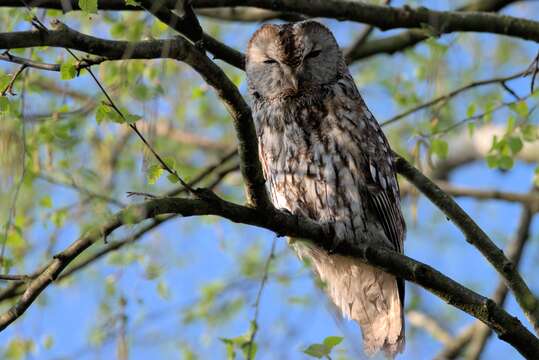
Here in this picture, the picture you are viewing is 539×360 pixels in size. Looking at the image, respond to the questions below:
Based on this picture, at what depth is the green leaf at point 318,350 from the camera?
271 centimetres

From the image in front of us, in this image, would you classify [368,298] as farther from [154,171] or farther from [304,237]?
[154,171]

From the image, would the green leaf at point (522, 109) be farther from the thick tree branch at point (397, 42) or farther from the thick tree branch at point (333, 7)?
the thick tree branch at point (397, 42)

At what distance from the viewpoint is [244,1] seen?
340 cm

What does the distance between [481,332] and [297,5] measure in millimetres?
2320

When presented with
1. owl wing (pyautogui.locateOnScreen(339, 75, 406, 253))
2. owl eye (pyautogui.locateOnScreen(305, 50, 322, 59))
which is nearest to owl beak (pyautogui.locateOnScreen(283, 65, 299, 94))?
owl eye (pyautogui.locateOnScreen(305, 50, 322, 59))

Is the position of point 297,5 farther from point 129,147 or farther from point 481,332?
point 129,147

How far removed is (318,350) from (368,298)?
1.18 m

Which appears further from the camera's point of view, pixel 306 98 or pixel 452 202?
pixel 306 98

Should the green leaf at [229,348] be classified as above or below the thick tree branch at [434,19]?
below

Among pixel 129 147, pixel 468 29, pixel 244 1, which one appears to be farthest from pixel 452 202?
pixel 129 147

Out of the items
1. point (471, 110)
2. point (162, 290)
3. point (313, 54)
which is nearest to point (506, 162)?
point (471, 110)

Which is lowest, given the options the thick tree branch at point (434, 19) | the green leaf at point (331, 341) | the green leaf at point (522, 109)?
the green leaf at point (331, 341)

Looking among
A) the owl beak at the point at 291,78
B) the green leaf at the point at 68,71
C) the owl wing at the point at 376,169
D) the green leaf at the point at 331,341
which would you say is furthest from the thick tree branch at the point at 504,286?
the green leaf at the point at 68,71

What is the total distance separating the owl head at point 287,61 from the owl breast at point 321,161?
0.08 m
